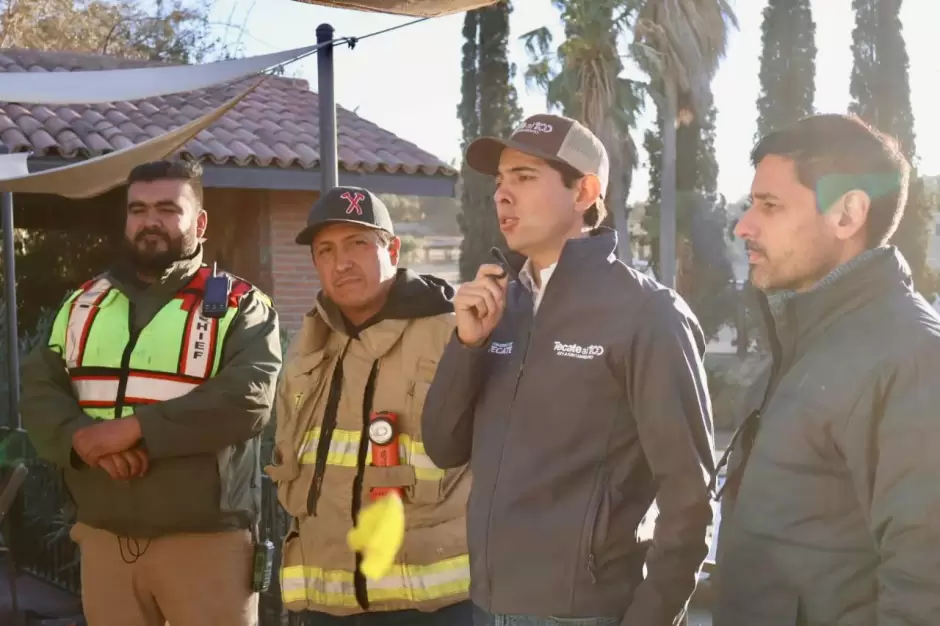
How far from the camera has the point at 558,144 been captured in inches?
90.6

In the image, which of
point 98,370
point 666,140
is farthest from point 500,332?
point 666,140

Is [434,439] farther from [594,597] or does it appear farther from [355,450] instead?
[594,597]

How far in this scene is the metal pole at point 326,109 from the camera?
4680 mm

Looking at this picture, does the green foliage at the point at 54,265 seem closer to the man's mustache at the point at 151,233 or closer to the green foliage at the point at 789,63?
the man's mustache at the point at 151,233

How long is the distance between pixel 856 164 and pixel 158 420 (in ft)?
6.94

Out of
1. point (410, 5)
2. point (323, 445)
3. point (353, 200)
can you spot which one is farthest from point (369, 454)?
point (410, 5)

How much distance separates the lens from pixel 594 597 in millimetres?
2066

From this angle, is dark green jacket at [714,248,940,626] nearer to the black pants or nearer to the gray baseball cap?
the gray baseball cap

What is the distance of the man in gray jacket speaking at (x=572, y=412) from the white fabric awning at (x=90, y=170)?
413 centimetres

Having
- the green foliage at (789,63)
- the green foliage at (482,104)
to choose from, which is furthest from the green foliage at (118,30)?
the green foliage at (789,63)

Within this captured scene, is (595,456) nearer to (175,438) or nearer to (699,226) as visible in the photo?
(175,438)

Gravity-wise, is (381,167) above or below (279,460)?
above

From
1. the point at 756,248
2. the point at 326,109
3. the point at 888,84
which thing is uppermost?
the point at 888,84

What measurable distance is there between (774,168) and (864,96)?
2594cm
